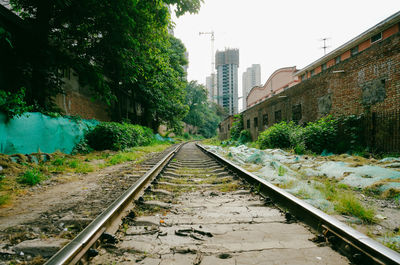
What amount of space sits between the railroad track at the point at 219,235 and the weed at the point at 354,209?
55 centimetres

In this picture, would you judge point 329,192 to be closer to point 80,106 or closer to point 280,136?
point 280,136

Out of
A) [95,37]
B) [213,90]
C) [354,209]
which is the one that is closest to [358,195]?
[354,209]

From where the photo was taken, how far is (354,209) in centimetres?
232

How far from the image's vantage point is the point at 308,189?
3.22 meters

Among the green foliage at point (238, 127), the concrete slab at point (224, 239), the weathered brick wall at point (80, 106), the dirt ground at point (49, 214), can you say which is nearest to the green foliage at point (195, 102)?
the green foliage at point (238, 127)

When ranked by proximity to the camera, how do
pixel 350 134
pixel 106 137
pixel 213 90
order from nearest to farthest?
pixel 350 134
pixel 106 137
pixel 213 90

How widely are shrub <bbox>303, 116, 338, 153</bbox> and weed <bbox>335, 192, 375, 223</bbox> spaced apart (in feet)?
21.5

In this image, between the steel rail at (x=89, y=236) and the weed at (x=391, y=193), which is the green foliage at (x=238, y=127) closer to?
the weed at (x=391, y=193)

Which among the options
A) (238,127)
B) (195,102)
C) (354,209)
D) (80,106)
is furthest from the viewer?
(195,102)

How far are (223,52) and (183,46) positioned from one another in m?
65.6

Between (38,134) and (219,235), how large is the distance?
6911mm

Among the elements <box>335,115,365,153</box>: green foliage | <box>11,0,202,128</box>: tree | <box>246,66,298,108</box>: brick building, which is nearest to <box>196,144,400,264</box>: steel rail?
<box>11,0,202,128</box>: tree

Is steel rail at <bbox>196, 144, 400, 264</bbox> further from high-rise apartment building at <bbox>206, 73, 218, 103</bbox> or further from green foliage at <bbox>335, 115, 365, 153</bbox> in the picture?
high-rise apartment building at <bbox>206, 73, 218, 103</bbox>

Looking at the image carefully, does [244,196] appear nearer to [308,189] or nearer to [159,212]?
[308,189]
